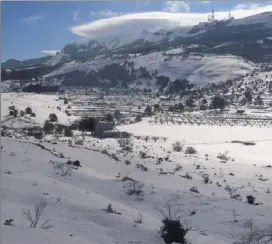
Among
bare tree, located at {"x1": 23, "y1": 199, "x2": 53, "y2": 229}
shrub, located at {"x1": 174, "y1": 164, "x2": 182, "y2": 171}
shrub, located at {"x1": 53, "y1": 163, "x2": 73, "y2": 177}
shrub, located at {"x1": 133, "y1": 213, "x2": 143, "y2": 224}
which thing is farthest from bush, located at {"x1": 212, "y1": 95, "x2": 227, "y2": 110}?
bare tree, located at {"x1": 23, "y1": 199, "x2": 53, "y2": 229}

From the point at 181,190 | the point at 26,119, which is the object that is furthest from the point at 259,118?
the point at 181,190

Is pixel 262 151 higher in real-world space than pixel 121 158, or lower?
lower

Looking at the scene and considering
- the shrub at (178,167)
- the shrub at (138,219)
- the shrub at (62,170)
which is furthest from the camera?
the shrub at (178,167)

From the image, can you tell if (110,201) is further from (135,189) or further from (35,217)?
(35,217)

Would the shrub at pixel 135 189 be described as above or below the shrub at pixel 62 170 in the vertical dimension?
below

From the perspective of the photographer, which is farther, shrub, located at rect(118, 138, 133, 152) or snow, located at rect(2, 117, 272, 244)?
shrub, located at rect(118, 138, 133, 152)

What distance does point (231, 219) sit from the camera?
14336mm

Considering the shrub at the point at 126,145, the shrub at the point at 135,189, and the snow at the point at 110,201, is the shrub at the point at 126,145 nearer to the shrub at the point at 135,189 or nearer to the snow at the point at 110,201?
the snow at the point at 110,201

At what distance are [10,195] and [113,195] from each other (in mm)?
4833

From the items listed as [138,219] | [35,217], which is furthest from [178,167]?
[35,217]

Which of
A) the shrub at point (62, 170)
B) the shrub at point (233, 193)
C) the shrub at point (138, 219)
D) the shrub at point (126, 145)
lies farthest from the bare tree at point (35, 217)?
the shrub at point (126, 145)

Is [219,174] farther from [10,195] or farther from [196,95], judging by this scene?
[196,95]

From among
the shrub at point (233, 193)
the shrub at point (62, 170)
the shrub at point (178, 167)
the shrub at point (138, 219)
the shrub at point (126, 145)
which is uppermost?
the shrub at point (138, 219)

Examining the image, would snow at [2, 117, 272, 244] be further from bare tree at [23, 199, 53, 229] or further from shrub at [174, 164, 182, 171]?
shrub at [174, 164, 182, 171]
